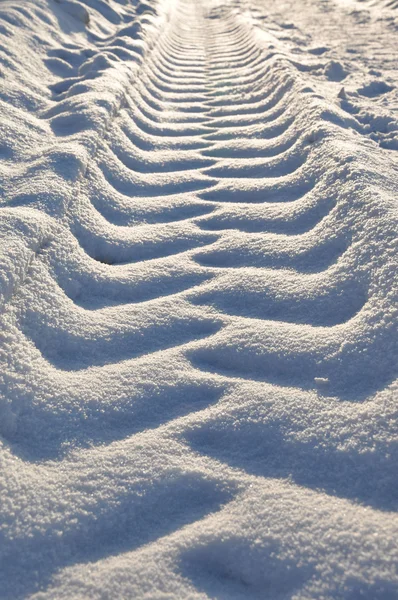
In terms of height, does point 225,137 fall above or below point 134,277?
above

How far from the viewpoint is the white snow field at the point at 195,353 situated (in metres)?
0.77

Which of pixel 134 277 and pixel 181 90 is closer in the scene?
pixel 134 277

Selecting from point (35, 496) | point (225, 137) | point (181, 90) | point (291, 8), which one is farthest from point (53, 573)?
point (291, 8)

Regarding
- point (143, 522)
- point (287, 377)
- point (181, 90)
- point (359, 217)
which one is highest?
point (181, 90)

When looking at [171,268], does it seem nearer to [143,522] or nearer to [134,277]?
[134,277]

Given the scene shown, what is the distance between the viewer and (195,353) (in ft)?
3.71

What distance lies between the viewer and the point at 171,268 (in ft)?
4.59

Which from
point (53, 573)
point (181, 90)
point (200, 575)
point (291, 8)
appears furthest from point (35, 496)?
point (291, 8)

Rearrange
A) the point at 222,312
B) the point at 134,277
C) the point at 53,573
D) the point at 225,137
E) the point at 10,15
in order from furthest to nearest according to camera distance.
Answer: the point at 10,15 < the point at 225,137 < the point at 134,277 < the point at 222,312 < the point at 53,573

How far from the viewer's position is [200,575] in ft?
2.49

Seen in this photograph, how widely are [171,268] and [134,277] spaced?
11 centimetres

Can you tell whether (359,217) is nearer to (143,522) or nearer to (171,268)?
(171,268)

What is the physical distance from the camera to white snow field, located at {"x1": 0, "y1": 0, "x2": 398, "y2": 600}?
77 cm

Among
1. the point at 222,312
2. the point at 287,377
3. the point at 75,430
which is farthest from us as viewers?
the point at 222,312
